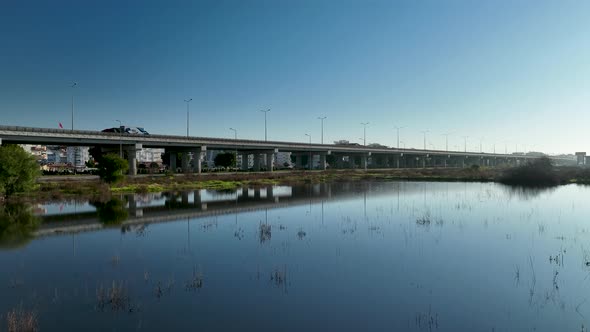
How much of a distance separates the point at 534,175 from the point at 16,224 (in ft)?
265

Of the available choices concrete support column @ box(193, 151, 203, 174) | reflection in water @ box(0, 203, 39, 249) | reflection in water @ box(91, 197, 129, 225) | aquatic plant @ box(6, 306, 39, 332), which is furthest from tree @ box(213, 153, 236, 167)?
aquatic plant @ box(6, 306, 39, 332)

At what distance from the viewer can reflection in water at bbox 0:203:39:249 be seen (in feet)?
65.7

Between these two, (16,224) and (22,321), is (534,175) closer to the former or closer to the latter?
(16,224)

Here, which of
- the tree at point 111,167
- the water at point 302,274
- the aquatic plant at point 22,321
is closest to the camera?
the aquatic plant at point 22,321

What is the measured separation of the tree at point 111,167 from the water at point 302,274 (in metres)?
24.1

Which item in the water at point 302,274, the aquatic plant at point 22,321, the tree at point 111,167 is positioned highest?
the tree at point 111,167

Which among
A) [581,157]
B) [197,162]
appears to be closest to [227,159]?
[197,162]

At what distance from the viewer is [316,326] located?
975cm

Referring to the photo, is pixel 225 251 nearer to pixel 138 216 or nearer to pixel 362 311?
pixel 362 311

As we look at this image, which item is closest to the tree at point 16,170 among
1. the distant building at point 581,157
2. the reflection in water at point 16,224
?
the reflection in water at point 16,224

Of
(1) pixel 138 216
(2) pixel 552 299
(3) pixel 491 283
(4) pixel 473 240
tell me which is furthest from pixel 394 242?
(1) pixel 138 216

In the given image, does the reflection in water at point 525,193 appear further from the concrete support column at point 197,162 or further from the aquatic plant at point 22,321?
the concrete support column at point 197,162

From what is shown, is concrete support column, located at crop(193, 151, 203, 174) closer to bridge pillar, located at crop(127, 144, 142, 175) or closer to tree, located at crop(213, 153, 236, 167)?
bridge pillar, located at crop(127, 144, 142, 175)

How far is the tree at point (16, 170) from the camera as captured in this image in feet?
115
